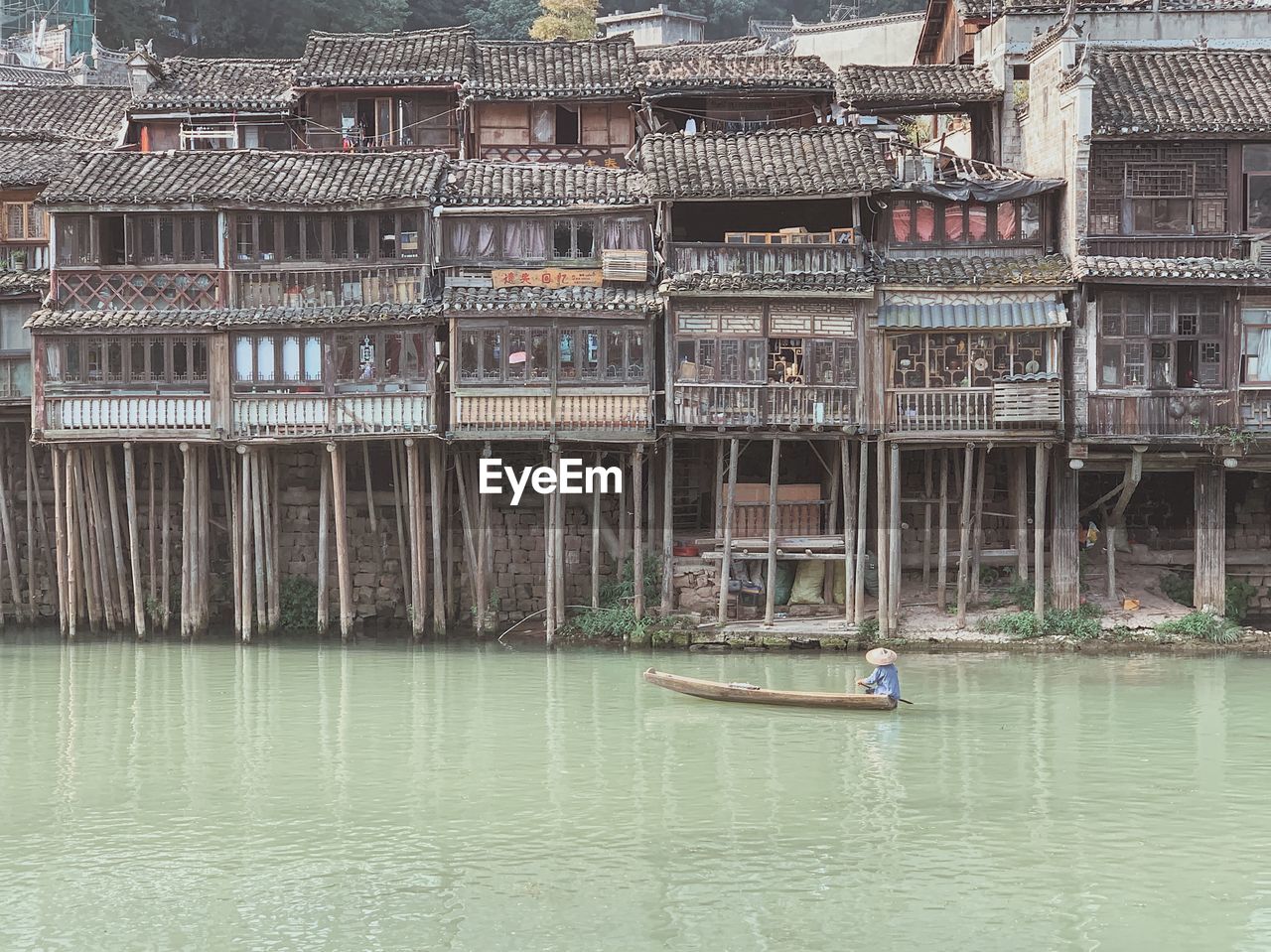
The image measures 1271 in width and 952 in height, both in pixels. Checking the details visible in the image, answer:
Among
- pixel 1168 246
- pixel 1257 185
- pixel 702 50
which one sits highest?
pixel 702 50

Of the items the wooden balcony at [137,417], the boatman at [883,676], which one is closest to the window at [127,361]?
the wooden balcony at [137,417]

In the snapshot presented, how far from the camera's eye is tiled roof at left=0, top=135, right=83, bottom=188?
34.8m

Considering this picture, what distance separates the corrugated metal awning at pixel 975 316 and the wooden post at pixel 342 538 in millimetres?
10758

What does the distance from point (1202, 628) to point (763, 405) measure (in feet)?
30.1

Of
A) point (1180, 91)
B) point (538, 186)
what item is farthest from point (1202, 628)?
point (538, 186)

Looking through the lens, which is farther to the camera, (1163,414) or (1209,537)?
(1209,537)

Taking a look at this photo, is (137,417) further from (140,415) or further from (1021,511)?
(1021,511)

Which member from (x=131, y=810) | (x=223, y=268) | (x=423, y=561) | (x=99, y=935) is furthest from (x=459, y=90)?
(x=99, y=935)

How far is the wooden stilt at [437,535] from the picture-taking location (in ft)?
107

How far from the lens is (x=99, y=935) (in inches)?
649

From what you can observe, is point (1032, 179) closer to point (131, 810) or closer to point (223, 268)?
point (223, 268)

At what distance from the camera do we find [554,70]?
38656mm

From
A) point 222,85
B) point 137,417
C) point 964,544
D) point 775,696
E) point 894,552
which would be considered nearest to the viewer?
point 775,696

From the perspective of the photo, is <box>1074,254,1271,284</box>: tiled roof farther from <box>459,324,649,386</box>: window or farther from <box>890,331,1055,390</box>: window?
<box>459,324,649,386</box>: window
